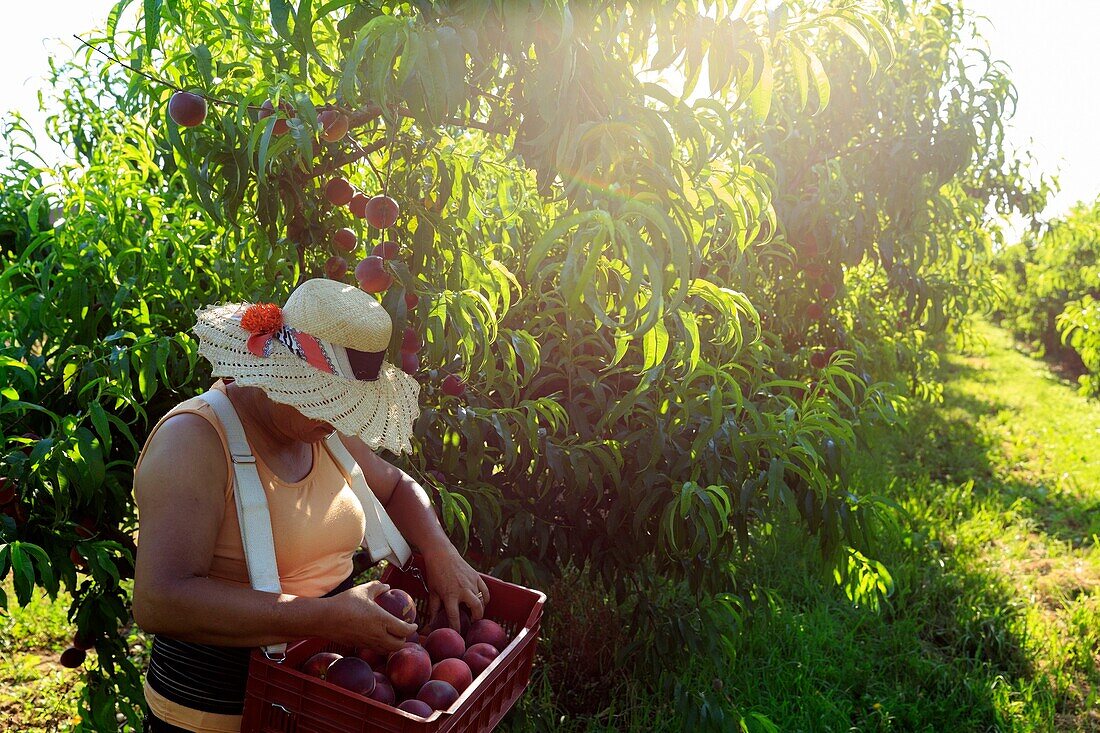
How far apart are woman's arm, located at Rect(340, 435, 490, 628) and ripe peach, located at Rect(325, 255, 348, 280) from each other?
0.40m

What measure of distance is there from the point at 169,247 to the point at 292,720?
1505 mm

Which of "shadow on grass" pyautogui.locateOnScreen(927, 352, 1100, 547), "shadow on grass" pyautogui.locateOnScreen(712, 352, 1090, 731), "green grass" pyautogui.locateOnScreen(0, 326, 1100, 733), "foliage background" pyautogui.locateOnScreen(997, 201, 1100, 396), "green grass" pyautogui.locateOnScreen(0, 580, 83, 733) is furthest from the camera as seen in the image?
"foliage background" pyautogui.locateOnScreen(997, 201, 1100, 396)

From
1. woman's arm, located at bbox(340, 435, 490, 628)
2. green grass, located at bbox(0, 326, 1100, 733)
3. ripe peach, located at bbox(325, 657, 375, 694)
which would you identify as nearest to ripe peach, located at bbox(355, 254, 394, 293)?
woman's arm, located at bbox(340, 435, 490, 628)

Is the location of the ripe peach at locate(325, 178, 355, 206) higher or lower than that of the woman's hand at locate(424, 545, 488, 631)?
higher

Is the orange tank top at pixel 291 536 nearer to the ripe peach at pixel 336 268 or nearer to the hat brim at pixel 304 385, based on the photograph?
the hat brim at pixel 304 385

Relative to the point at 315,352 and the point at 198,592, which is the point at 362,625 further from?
the point at 315,352

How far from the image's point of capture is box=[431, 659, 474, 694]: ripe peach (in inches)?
58.6

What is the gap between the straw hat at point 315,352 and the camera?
4.90ft

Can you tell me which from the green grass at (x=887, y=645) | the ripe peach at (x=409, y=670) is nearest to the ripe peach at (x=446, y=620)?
the ripe peach at (x=409, y=670)


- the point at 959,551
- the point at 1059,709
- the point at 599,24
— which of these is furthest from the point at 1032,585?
the point at 599,24

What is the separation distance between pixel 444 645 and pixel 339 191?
998 millimetres

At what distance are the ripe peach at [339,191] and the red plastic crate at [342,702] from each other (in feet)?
3.12

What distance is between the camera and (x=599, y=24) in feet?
4.87

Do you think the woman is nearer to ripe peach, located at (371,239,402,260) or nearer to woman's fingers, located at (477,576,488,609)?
woman's fingers, located at (477,576,488,609)
